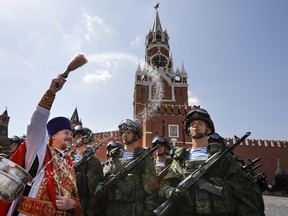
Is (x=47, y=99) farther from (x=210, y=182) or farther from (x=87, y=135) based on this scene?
(x=87, y=135)

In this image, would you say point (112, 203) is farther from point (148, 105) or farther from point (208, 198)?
point (148, 105)

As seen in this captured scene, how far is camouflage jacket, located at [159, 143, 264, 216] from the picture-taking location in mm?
2893

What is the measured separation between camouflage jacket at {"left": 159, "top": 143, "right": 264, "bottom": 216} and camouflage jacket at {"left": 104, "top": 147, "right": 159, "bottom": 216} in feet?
1.76

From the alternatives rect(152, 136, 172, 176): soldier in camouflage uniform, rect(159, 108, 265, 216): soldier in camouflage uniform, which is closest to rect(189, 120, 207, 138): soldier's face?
rect(159, 108, 265, 216): soldier in camouflage uniform

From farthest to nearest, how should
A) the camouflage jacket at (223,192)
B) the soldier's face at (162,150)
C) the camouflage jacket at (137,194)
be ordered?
the soldier's face at (162,150)
the camouflage jacket at (137,194)
the camouflage jacket at (223,192)

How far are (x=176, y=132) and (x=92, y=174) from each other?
30.4m

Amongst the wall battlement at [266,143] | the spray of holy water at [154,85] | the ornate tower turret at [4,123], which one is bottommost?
the wall battlement at [266,143]

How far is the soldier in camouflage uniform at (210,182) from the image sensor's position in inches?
114

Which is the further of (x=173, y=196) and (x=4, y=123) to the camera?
(x=4, y=123)

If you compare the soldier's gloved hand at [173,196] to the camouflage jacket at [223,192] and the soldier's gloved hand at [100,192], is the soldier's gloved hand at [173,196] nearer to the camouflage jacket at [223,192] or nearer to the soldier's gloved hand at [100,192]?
the camouflage jacket at [223,192]

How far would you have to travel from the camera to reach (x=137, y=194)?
4027mm

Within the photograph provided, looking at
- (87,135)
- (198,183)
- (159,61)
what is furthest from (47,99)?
(159,61)

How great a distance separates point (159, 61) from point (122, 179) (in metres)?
57.8

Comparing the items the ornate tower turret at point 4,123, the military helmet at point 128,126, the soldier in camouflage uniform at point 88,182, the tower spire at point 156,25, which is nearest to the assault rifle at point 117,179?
the soldier in camouflage uniform at point 88,182
